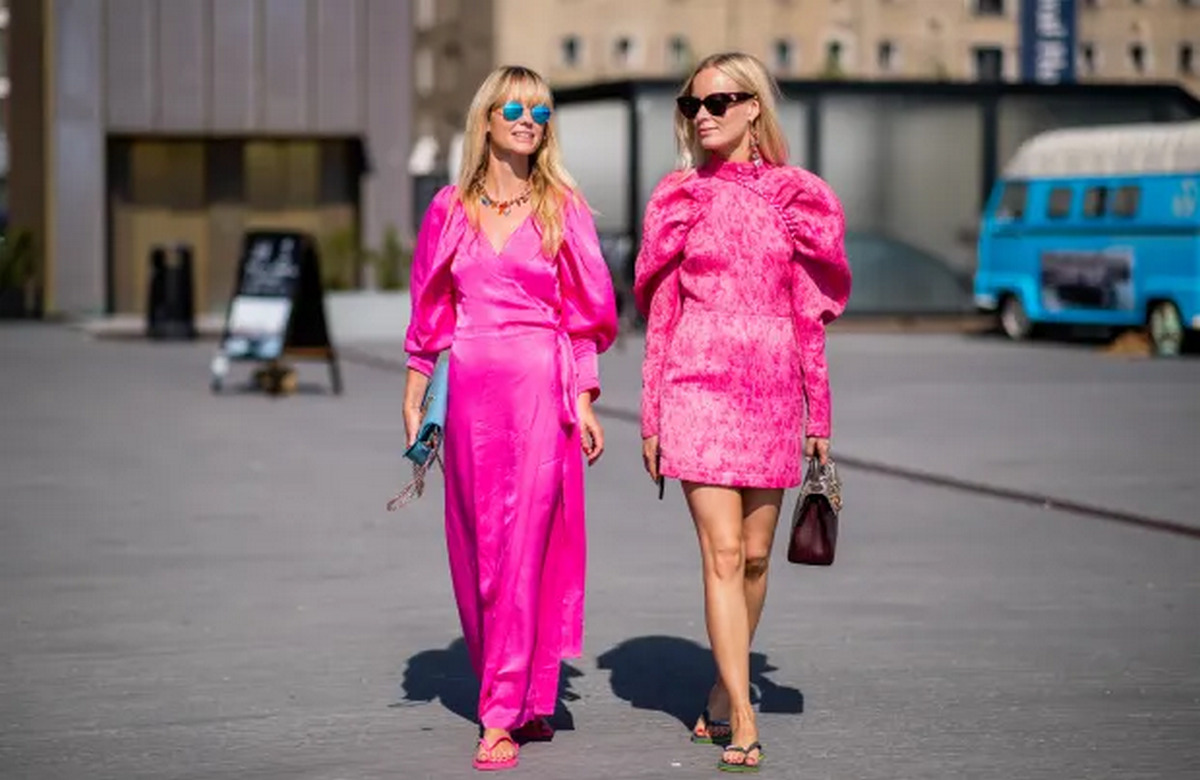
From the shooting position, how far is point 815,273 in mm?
7012

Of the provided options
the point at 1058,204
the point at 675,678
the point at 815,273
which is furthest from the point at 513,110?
the point at 1058,204

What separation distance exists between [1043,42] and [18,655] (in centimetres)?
4138

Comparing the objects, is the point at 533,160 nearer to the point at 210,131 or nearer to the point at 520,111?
the point at 520,111

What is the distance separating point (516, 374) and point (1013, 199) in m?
28.5

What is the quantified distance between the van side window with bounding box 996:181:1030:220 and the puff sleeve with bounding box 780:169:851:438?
2785 centimetres

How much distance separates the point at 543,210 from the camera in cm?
708

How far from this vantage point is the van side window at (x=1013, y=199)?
34.6 meters

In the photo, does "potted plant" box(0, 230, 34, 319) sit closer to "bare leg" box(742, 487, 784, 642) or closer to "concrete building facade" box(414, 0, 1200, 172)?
"bare leg" box(742, 487, 784, 642)

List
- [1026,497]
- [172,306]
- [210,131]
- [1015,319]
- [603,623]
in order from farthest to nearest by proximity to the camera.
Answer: [210,131]
[172,306]
[1015,319]
[1026,497]
[603,623]

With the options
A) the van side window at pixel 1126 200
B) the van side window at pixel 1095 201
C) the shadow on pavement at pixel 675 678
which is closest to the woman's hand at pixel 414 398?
the shadow on pavement at pixel 675 678

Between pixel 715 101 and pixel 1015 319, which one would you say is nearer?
pixel 715 101

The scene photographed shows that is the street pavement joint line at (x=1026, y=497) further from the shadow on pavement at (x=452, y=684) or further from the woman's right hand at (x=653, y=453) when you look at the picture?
the woman's right hand at (x=653, y=453)

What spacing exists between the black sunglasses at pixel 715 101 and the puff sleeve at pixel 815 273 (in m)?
0.24

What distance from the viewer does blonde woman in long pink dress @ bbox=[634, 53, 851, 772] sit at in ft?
22.6
